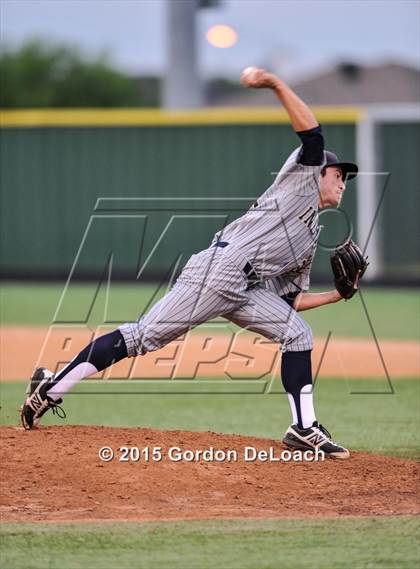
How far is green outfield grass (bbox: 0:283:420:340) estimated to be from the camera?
1383cm

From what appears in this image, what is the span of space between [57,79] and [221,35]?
2355cm

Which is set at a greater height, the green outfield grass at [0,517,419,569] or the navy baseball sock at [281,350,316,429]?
the navy baseball sock at [281,350,316,429]

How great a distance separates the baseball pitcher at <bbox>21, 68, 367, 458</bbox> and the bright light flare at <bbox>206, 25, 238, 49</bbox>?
11604 millimetres

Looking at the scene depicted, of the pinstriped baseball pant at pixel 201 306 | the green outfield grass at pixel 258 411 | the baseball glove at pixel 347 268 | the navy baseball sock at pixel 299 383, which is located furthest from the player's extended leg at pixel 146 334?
the green outfield grass at pixel 258 411

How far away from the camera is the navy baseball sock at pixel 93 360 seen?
5961 millimetres

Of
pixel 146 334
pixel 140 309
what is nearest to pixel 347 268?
pixel 146 334

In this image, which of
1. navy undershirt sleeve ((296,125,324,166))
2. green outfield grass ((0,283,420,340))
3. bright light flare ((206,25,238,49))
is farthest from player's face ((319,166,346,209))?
bright light flare ((206,25,238,49))

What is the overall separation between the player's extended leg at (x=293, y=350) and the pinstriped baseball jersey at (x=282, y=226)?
0.62 feet

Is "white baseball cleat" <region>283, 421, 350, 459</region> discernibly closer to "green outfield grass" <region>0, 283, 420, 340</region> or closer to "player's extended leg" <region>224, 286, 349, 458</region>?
"player's extended leg" <region>224, 286, 349, 458</region>

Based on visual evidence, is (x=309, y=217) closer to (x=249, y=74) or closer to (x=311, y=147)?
(x=311, y=147)

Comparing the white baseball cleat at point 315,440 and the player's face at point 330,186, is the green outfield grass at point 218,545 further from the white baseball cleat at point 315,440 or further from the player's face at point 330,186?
the player's face at point 330,186

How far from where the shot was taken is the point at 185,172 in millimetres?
19875

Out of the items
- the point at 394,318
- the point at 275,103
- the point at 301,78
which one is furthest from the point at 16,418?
the point at 301,78

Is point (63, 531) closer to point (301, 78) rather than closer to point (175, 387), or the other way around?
point (175, 387)
